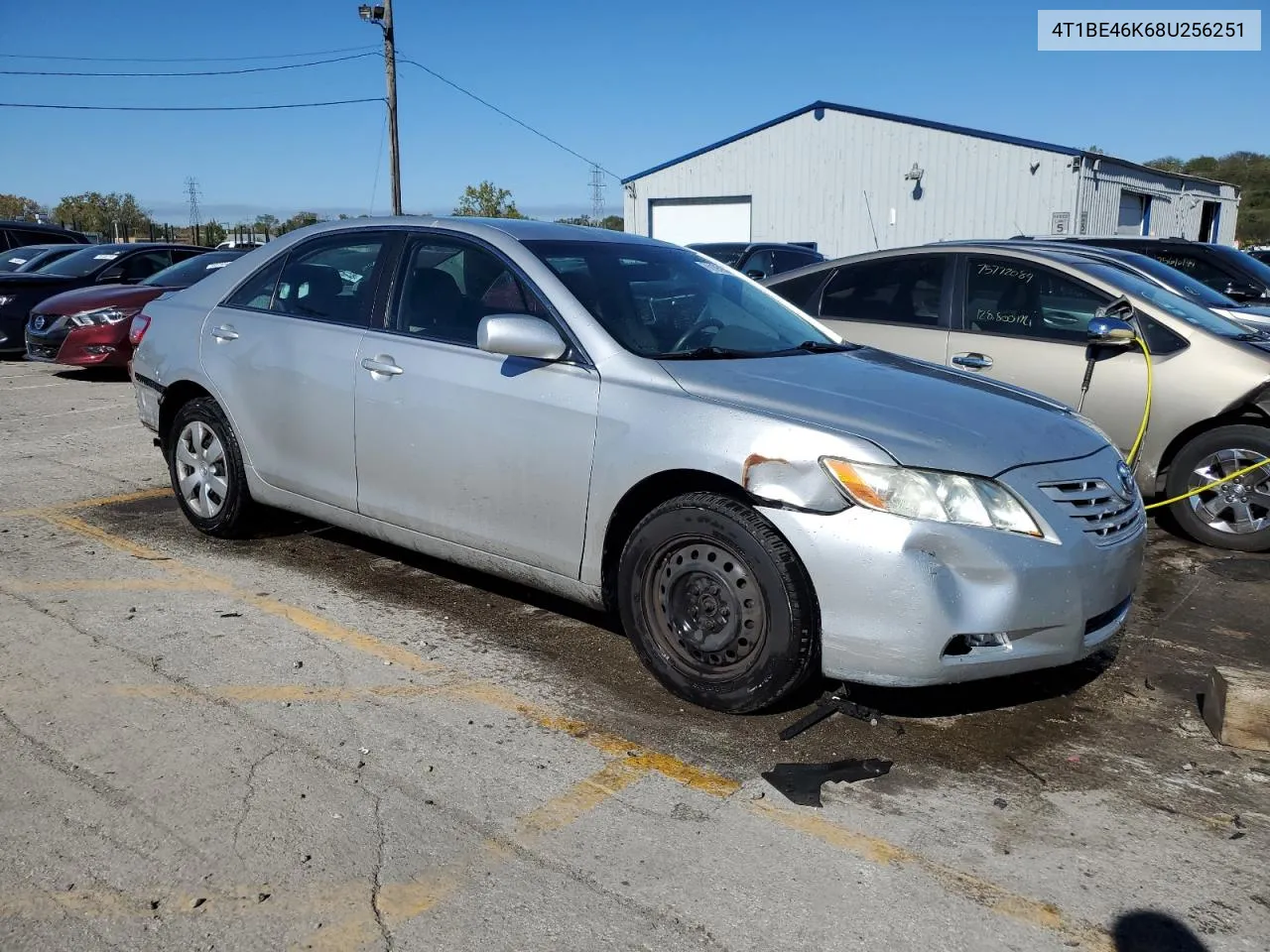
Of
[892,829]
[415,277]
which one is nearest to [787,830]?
[892,829]

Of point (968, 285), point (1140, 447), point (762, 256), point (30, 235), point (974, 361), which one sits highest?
point (30, 235)

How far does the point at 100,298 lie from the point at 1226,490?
37.1 ft

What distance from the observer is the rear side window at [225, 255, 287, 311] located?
533 centimetres

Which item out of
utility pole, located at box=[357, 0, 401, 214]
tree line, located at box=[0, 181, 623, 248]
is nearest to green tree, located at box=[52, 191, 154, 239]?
tree line, located at box=[0, 181, 623, 248]

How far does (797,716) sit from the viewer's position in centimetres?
372

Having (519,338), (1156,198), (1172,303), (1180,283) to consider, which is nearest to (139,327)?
(519,338)

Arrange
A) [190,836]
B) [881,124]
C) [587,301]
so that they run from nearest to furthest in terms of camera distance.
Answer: [190,836], [587,301], [881,124]

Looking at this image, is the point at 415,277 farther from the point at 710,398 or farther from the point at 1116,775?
the point at 1116,775

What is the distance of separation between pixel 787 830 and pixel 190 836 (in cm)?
161

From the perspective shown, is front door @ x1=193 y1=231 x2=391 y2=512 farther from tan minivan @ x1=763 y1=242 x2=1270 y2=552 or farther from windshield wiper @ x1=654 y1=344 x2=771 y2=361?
tan minivan @ x1=763 y1=242 x2=1270 y2=552

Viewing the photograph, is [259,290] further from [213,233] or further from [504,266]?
[213,233]

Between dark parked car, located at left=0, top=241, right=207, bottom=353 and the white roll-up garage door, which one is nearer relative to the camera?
dark parked car, located at left=0, top=241, right=207, bottom=353

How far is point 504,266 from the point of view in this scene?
174 inches

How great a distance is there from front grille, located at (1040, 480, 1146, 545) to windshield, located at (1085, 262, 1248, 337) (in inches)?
118
